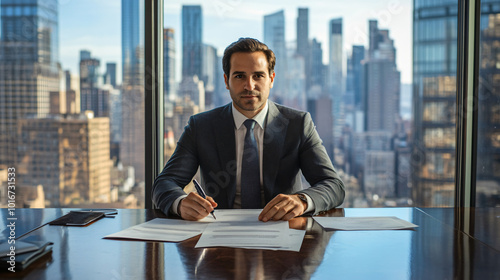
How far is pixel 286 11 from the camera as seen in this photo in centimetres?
264

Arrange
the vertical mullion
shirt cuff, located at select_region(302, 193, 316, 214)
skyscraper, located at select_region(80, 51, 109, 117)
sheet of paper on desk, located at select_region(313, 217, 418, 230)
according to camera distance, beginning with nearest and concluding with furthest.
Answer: sheet of paper on desk, located at select_region(313, 217, 418, 230), shirt cuff, located at select_region(302, 193, 316, 214), the vertical mullion, skyscraper, located at select_region(80, 51, 109, 117)

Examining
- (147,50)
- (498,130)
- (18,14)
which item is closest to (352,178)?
(498,130)

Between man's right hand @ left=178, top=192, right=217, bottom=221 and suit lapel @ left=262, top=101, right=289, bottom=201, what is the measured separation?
53 cm

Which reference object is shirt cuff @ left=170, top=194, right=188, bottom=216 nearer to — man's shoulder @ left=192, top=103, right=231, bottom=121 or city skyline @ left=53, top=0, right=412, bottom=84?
man's shoulder @ left=192, top=103, right=231, bottom=121

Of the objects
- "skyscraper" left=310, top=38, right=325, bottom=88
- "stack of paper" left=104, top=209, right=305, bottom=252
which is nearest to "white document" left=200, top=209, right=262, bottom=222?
"stack of paper" left=104, top=209, right=305, bottom=252

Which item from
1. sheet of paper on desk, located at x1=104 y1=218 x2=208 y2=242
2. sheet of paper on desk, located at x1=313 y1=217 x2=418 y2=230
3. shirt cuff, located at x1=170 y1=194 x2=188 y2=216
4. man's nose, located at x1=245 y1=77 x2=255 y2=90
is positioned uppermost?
man's nose, located at x1=245 y1=77 x2=255 y2=90

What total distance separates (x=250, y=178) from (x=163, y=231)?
69 cm

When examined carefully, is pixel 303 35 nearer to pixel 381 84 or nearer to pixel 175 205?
pixel 381 84

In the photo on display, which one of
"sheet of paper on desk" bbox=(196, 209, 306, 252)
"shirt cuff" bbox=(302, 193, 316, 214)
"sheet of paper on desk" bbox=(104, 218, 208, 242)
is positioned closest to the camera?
"sheet of paper on desk" bbox=(196, 209, 306, 252)

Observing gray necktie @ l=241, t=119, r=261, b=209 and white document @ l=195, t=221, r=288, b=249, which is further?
gray necktie @ l=241, t=119, r=261, b=209

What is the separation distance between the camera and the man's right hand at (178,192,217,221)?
1461mm

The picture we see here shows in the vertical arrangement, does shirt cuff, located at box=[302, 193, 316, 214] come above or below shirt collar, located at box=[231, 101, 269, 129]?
below

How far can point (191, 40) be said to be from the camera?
262 centimetres

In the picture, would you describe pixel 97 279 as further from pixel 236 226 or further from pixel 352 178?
pixel 352 178
